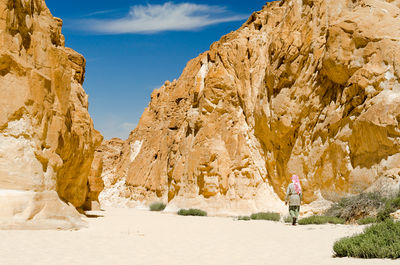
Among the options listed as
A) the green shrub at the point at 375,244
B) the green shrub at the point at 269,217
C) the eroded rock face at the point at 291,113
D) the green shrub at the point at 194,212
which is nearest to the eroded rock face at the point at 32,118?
the green shrub at the point at 375,244

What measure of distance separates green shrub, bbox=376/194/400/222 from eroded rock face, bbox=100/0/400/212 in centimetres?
189

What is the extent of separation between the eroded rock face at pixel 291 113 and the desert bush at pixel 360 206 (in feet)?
3.35

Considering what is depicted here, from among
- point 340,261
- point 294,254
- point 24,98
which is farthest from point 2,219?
point 340,261

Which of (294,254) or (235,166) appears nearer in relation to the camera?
(294,254)

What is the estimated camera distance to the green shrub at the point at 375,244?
5.72m

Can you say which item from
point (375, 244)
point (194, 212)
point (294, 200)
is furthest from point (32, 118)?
point (194, 212)

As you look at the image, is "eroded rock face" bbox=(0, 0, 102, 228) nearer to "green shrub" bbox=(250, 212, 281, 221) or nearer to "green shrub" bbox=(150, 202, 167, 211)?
"green shrub" bbox=(250, 212, 281, 221)

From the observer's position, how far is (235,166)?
72.7 ft

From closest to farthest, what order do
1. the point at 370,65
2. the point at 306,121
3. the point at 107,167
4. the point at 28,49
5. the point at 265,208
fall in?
the point at 28,49
the point at 370,65
the point at 306,121
the point at 265,208
the point at 107,167

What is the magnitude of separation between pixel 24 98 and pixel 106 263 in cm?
653

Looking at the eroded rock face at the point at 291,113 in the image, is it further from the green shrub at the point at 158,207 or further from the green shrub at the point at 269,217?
the green shrub at the point at 269,217

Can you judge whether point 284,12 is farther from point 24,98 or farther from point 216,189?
point 24,98

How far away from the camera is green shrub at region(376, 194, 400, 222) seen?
10.4 meters

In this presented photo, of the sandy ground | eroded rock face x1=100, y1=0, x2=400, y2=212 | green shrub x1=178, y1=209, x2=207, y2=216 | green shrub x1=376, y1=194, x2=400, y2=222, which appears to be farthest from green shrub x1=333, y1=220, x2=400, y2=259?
green shrub x1=178, y1=209, x2=207, y2=216
